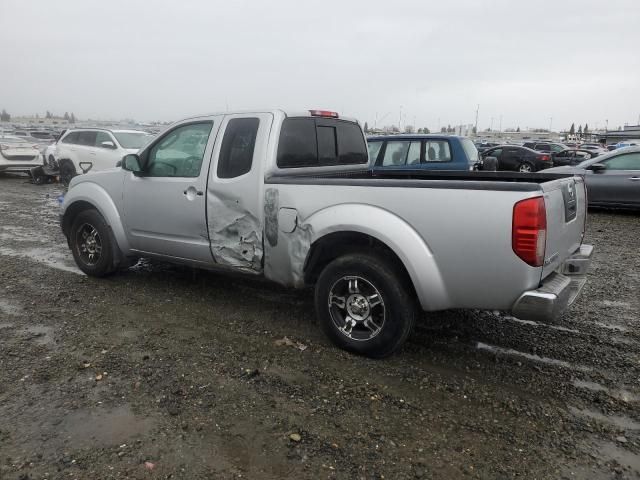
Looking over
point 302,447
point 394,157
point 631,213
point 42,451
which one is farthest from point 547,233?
point 631,213

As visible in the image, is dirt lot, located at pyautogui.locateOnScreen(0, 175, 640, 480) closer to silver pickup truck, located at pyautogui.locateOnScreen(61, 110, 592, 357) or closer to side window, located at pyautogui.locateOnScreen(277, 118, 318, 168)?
silver pickup truck, located at pyautogui.locateOnScreen(61, 110, 592, 357)

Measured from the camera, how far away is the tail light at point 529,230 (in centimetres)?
304

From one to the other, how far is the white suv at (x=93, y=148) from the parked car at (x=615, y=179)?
11.7 m

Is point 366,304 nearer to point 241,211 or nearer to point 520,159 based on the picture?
point 241,211

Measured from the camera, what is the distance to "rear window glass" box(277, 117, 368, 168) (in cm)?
449

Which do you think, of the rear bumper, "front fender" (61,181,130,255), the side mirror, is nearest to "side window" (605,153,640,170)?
the rear bumper

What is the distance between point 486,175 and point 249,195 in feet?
7.26

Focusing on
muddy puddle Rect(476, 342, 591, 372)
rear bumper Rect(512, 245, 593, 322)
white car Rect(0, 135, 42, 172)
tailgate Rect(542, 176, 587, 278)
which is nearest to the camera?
rear bumper Rect(512, 245, 593, 322)

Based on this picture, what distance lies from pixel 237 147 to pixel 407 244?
189 centimetres

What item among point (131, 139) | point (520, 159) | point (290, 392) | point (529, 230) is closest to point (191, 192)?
point (290, 392)

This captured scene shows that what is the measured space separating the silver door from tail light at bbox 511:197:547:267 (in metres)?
2.71

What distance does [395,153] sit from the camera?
1104 centimetres

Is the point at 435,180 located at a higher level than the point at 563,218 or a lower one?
higher

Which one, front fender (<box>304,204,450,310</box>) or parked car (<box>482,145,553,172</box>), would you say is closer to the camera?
front fender (<box>304,204,450,310</box>)
